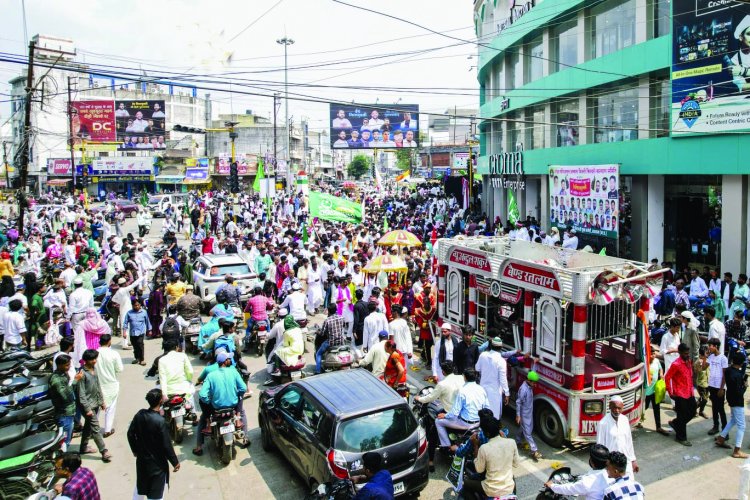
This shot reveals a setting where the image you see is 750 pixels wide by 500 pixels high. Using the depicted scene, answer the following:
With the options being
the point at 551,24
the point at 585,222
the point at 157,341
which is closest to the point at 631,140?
the point at 585,222

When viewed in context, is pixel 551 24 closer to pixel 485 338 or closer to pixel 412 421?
pixel 485 338

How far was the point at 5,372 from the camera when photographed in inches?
359

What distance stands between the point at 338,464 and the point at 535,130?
924 inches

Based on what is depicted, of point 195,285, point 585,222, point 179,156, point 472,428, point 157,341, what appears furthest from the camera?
point 179,156

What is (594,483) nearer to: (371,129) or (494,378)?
(494,378)

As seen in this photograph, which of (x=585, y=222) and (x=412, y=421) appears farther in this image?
(x=585, y=222)

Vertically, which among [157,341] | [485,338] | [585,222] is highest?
[585,222]

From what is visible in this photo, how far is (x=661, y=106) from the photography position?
1761 centimetres

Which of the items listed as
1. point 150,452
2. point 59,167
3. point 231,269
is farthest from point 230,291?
point 59,167

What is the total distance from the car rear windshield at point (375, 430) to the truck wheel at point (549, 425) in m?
2.55

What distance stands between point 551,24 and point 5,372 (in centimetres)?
2250

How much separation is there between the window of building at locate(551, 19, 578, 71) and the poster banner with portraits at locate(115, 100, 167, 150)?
4117 centimetres

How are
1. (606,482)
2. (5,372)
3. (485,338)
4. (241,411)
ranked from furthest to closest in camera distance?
(485,338) → (5,372) → (241,411) → (606,482)

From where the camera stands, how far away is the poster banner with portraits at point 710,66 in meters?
13.9
